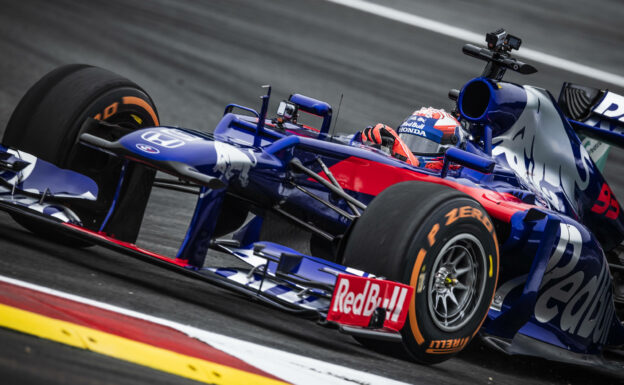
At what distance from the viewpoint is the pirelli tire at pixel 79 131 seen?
5289 mm

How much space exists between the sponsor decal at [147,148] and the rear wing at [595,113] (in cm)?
357

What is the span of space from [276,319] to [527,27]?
→ 10845 millimetres

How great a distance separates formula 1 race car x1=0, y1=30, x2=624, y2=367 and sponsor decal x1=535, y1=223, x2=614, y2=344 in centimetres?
1

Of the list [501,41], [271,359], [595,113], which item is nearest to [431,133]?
[501,41]

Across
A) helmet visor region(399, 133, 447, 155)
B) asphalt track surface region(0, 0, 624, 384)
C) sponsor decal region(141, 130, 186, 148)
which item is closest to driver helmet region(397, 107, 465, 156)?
helmet visor region(399, 133, 447, 155)

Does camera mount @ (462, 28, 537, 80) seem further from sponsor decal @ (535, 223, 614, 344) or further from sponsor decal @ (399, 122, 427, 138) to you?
sponsor decal @ (535, 223, 614, 344)

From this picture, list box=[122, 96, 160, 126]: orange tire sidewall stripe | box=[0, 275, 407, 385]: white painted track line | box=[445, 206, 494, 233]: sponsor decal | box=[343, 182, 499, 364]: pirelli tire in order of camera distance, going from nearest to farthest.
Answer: box=[0, 275, 407, 385]: white painted track line
box=[343, 182, 499, 364]: pirelli tire
box=[445, 206, 494, 233]: sponsor decal
box=[122, 96, 160, 126]: orange tire sidewall stripe

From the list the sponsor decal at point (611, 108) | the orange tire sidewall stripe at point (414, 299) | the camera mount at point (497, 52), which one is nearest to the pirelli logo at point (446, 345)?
the orange tire sidewall stripe at point (414, 299)

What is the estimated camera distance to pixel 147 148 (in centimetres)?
467

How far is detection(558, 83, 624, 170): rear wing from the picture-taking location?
6.84 meters

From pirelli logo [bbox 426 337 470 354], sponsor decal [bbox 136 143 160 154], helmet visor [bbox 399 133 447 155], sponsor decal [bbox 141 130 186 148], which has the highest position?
helmet visor [bbox 399 133 447 155]

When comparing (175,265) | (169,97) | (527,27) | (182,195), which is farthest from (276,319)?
(527,27)

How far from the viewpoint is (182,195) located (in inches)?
350

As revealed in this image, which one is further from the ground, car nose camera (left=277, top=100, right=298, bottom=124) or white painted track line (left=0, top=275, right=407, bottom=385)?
car nose camera (left=277, top=100, right=298, bottom=124)
